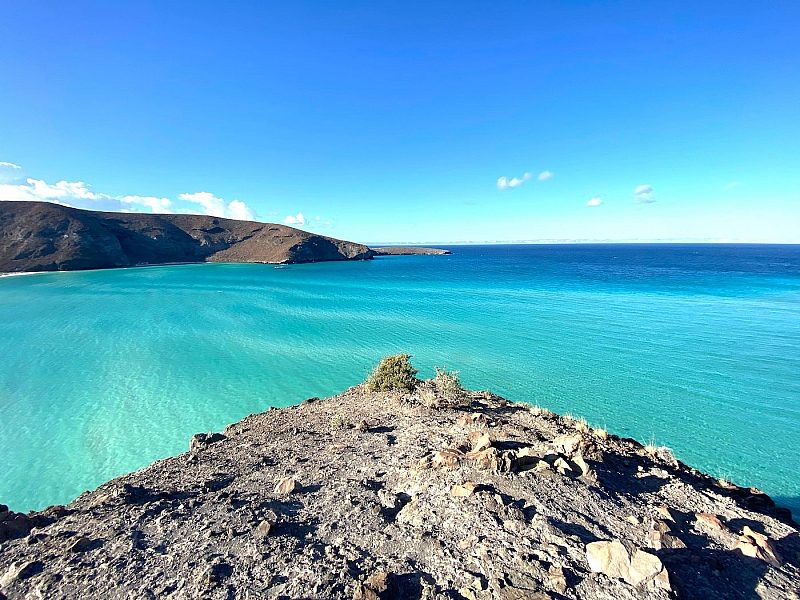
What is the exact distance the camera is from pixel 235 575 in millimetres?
3688

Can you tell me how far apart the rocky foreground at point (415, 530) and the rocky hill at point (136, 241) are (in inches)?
3487

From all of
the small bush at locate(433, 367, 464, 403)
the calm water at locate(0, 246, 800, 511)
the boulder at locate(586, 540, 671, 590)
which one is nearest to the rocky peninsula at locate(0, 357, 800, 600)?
the boulder at locate(586, 540, 671, 590)

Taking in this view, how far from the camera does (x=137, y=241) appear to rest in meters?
87.6

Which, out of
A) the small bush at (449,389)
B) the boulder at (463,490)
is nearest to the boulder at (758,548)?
the boulder at (463,490)

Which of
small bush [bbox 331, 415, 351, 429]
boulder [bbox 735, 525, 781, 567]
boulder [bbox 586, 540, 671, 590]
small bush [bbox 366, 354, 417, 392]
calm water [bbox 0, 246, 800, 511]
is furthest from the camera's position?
small bush [bbox 366, 354, 417, 392]

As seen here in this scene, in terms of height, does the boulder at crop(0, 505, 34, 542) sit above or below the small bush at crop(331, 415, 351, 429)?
above

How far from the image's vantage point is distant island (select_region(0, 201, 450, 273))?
69.1m

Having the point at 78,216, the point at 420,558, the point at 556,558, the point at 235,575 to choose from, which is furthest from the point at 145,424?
the point at 78,216

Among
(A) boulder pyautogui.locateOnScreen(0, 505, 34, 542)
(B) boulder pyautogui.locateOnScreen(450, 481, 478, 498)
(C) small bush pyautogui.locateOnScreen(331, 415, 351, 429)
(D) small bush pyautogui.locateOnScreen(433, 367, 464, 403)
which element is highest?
(B) boulder pyautogui.locateOnScreen(450, 481, 478, 498)

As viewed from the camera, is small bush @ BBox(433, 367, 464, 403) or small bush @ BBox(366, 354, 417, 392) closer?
small bush @ BBox(433, 367, 464, 403)

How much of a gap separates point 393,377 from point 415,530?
6.66 meters

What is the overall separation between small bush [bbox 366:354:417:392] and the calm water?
3.09 metres

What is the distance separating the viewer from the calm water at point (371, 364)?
9.46 meters

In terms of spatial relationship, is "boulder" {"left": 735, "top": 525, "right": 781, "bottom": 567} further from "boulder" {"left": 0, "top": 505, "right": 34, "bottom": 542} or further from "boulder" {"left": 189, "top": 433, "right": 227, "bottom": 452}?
"boulder" {"left": 189, "top": 433, "right": 227, "bottom": 452}
